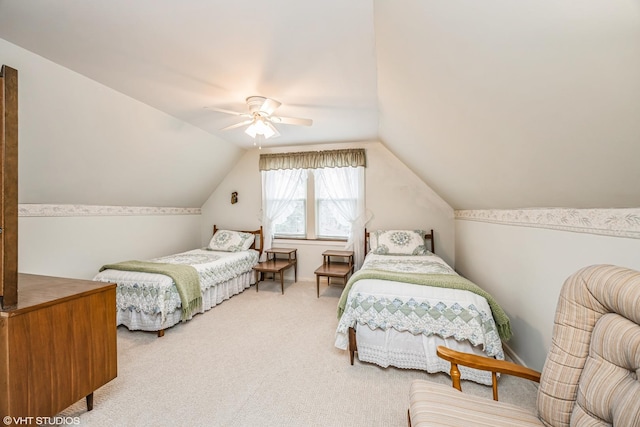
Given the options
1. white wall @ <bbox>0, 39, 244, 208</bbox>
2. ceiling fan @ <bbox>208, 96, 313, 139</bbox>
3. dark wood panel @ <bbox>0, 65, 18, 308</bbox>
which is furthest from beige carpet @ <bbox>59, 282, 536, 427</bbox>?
ceiling fan @ <bbox>208, 96, 313, 139</bbox>

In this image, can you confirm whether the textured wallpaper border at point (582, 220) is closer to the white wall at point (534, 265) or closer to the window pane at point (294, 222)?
the white wall at point (534, 265)

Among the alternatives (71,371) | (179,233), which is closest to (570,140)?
(71,371)

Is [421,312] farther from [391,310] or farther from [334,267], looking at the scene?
[334,267]

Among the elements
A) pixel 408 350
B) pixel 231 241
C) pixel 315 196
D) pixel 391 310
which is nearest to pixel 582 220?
pixel 391 310

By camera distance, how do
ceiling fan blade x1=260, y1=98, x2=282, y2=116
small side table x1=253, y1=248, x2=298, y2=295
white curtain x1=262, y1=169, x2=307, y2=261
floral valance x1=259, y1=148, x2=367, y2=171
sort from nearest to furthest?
ceiling fan blade x1=260, y1=98, x2=282, y2=116 → small side table x1=253, y1=248, x2=298, y2=295 → floral valance x1=259, y1=148, x2=367, y2=171 → white curtain x1=262, y1=169, x2=307, y2=261

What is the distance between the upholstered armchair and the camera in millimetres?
804

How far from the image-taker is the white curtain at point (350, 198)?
4168 mm

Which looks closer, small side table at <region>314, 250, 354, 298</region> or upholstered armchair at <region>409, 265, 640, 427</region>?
upholstered armchair at <region>409, 265, 640, 427</region>

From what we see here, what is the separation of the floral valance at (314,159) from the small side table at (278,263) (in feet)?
4.82

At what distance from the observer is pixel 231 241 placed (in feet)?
14.3

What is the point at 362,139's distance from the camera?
13.4 feet

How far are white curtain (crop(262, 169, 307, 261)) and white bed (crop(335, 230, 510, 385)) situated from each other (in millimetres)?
2564

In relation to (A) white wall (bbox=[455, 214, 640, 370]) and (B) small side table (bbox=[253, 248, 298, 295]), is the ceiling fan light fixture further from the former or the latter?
(A) white wall (bbox=[455, 214, 640, 370])

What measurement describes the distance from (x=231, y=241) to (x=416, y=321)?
3.34 m
